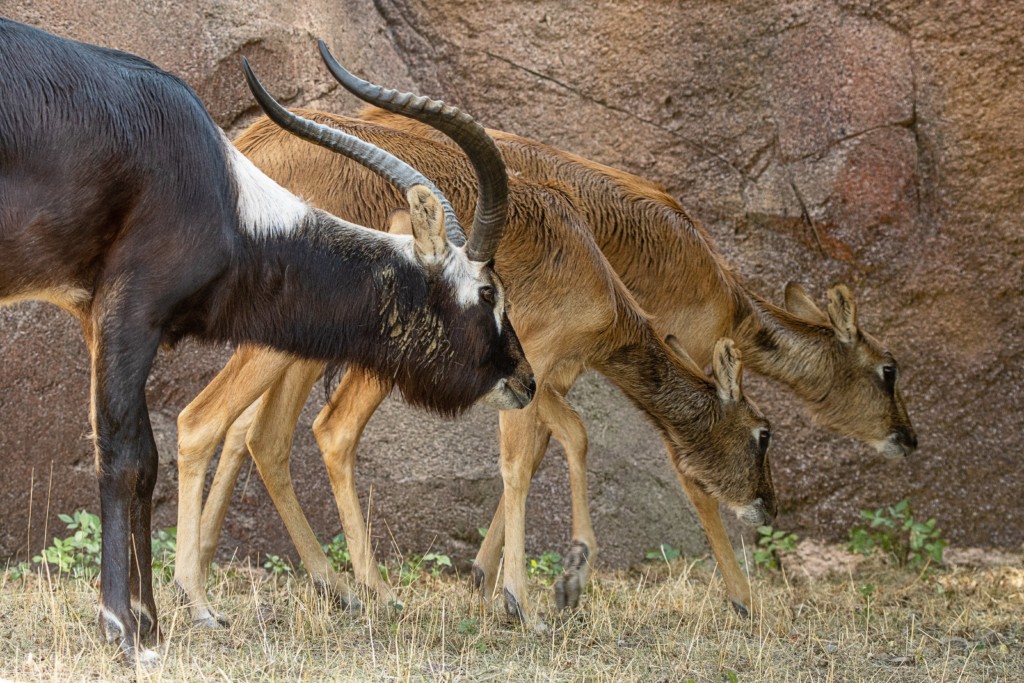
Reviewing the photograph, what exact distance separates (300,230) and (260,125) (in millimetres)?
1757

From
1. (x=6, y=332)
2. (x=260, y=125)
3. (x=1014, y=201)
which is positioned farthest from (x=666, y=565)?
(x=6, y=332)

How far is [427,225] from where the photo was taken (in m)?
5.96

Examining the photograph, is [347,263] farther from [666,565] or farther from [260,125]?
[666,565]

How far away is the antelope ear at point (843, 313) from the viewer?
28.2ft

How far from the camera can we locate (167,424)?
861 cm

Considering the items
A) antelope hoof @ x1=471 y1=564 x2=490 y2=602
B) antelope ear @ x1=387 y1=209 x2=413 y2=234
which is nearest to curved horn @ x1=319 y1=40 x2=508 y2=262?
antelope ear @ x1=387 y1=209 x2=413 y2=234

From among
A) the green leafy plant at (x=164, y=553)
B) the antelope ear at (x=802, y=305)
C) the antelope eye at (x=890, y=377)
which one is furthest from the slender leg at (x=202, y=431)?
the antelope eye at (x=890, y=377)

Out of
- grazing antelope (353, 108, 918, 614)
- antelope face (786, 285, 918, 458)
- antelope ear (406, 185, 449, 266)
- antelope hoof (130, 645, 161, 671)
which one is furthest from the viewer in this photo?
antelope face (786, 285, 918, 458)

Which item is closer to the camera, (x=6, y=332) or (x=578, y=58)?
(x=6, y=332)

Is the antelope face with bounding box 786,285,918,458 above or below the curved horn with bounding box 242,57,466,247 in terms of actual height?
below

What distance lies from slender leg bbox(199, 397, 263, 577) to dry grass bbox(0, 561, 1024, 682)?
0.31m

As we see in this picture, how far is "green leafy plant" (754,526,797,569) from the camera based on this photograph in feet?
29.4

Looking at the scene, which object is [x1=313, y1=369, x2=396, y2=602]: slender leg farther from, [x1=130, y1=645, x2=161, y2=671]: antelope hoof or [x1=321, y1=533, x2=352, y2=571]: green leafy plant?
[x1=130, y1=645, x2=161, y2=671]: antelope hoof

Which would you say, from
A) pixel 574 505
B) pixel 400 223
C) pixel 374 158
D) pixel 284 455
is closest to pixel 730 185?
pixel 574 505
